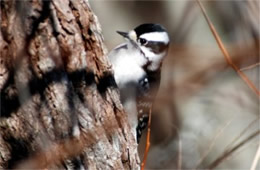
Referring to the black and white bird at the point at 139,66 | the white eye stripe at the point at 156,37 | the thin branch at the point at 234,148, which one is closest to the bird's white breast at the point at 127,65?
the black and white bird at the point at 139,66

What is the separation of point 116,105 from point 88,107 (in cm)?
13

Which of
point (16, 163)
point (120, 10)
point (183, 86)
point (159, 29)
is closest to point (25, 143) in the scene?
point (16, 163)

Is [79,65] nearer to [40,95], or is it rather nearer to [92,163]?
[40,95]

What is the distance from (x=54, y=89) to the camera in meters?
2.09

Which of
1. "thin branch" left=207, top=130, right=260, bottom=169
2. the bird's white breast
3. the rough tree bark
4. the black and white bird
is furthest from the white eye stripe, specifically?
the rough tree bark

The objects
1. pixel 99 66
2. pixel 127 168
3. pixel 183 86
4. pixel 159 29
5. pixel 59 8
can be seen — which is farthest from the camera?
pixel 159 29

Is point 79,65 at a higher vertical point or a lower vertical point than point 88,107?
higher

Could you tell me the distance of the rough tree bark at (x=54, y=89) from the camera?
6.70ft

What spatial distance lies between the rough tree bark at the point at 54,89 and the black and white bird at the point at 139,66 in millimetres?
1173

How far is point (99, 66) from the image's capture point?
222 cm

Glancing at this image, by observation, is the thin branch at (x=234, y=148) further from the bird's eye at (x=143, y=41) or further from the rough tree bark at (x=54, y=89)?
the bird's eye at (x=143, y=41)

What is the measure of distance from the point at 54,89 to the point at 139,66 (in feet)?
5.24

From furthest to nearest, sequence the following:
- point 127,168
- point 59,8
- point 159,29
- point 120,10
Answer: point 120,10 < point 159,29 < point 127,168 < point 59,8

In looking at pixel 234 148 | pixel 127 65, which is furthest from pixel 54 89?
pixel 127 65
